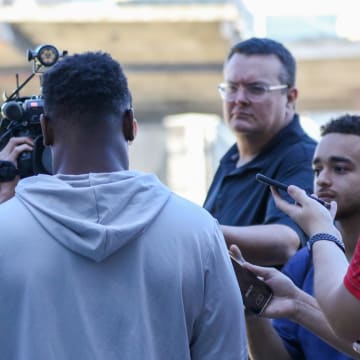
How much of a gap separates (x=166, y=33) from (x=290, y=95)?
9.24 m

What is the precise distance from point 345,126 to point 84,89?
1.26 m

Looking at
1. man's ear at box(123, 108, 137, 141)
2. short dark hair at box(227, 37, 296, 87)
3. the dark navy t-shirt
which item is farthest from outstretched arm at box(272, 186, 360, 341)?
short dark hair at box(227, 37, 296, 87)

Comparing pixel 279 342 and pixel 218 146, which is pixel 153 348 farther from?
pixel 218 146

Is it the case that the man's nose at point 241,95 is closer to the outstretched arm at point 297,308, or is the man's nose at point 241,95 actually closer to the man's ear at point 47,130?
the outstretched arm at point 297,308

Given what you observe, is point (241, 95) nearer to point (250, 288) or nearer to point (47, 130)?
point (250, 288)

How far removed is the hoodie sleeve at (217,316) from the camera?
2309 mm

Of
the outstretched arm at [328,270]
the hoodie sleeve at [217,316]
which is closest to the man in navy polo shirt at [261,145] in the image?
the outstretched arm at [328,270]

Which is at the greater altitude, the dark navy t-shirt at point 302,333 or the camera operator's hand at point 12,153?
the camera operator's hand at point 12,153

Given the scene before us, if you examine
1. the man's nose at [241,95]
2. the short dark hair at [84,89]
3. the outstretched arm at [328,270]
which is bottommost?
the outstretched arm at [328,270]

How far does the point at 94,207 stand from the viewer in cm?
226

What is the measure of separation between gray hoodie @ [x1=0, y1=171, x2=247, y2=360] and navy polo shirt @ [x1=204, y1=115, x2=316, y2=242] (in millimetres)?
1289

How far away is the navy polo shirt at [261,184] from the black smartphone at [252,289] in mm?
903

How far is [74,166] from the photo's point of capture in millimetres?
2332

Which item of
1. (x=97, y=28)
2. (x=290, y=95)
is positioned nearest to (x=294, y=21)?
(x=97, y=28)
